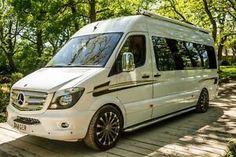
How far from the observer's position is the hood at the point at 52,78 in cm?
635

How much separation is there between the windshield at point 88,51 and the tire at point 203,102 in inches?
178

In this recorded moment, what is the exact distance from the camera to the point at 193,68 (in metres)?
10.5

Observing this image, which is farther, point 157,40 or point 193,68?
point 193,68

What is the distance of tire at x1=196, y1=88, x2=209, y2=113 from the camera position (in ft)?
35.7

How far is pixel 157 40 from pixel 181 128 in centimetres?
222

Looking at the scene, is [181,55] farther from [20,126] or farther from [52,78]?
[20,126]

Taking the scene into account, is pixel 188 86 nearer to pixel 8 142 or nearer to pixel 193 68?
pixel 193 68

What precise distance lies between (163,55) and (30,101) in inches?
145

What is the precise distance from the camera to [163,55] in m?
8.77

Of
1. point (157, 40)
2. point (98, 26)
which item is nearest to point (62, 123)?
point (98, 26)

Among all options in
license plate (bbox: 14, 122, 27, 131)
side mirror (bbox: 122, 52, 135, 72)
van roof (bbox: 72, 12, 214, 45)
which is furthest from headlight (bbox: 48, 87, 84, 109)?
van roof (bbox: 72, 12, 214, 45)

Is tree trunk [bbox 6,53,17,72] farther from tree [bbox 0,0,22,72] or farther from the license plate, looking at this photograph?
the license plate

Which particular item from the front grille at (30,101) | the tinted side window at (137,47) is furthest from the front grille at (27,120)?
the tinted side window at (137,47)

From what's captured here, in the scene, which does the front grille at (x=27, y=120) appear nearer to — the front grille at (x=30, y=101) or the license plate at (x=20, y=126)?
the license plate at (x=20, y=126)
